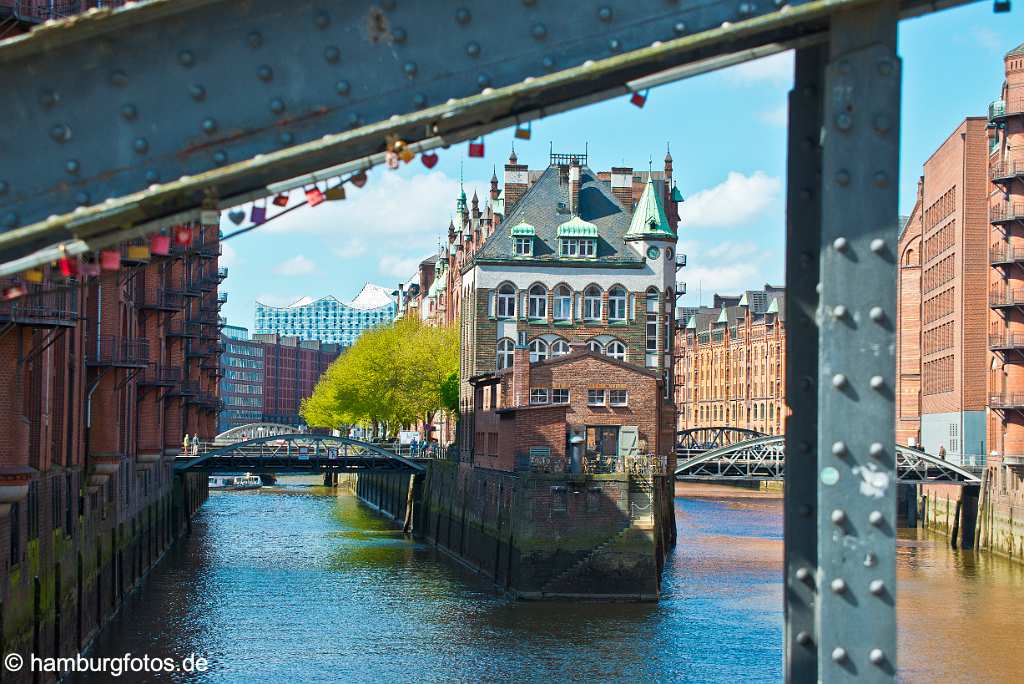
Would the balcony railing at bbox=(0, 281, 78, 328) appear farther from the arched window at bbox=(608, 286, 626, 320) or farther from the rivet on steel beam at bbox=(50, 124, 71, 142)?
the arched window at bbox=(608, 286, 626, 320)

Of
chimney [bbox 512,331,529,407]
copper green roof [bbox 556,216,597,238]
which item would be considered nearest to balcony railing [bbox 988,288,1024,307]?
copper green roof [bbox 556,216,597,238]

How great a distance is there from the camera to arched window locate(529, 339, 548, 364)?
233 feet

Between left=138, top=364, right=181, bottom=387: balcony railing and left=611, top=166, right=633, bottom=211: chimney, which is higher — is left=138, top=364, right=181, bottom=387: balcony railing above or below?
below

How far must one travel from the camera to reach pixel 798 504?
5.46m

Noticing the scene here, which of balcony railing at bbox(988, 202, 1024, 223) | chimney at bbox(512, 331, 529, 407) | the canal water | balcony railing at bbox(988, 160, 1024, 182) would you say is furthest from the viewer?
balcony railing at bbox(988, 202, 1024, 223)

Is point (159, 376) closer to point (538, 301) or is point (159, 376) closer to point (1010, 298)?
point (538, 301)

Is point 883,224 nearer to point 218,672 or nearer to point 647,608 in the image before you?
point 218,672

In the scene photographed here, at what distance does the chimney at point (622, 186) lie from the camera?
7581 centimetres

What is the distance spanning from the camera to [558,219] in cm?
7344

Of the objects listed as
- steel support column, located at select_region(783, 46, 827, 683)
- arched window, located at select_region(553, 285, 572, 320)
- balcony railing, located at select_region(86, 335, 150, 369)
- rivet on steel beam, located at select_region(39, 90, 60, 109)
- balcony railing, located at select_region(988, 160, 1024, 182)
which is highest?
balcony railing, located at select_region(988, 160, 1024, 182)

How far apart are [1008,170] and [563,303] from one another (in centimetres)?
2106

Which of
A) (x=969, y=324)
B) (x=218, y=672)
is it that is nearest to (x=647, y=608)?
(x=218, y=672)

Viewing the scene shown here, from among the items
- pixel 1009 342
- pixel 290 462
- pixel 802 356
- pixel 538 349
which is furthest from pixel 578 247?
pixel 802 356

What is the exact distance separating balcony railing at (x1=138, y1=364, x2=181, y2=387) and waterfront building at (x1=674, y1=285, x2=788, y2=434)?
72.0 m
